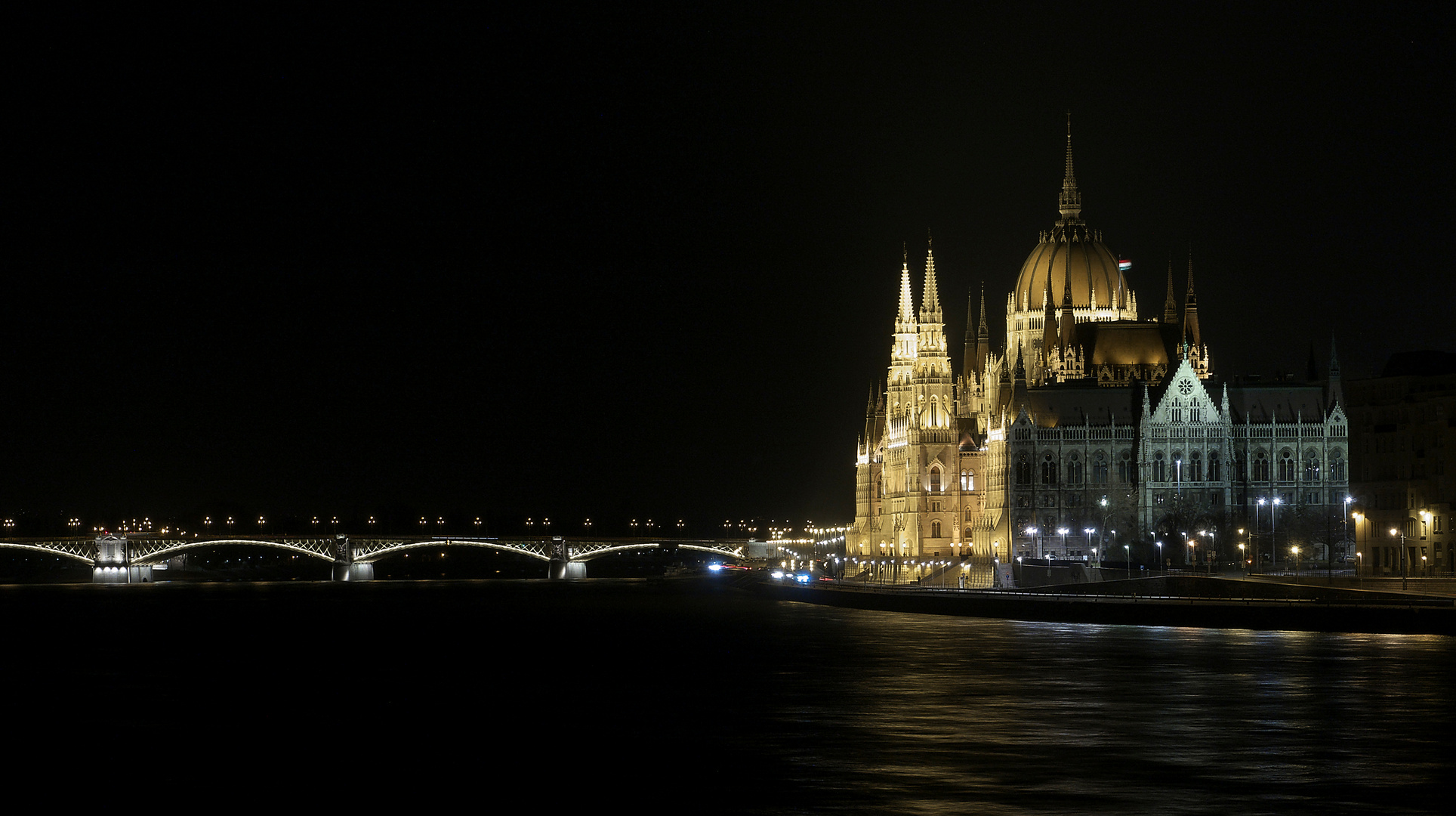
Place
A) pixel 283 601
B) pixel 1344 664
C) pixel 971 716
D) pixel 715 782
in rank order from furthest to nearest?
1. pixel 283 601
2. pixel 1344 664
3. pixel 971 716
4. pixel 715 782

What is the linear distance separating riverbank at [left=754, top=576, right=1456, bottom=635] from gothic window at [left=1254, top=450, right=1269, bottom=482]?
Answer: 98.3 feet

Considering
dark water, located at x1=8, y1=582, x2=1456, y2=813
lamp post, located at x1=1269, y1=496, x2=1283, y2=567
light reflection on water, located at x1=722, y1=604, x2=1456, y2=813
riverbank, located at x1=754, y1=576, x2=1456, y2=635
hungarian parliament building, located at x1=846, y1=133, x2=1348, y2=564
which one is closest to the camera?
light reflection on water, located at x1=722, y1=604, x2=1456, y2=813

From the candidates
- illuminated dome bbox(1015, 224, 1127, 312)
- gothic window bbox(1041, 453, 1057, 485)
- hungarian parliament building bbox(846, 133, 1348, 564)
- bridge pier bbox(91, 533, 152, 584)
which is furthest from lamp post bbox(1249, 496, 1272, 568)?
bridge pier bbox(91, 533, 152, 584)

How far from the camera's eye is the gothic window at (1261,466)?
13862 centimetres

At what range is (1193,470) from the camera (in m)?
138

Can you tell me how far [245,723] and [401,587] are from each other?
454 ft

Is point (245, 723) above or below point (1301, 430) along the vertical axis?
below

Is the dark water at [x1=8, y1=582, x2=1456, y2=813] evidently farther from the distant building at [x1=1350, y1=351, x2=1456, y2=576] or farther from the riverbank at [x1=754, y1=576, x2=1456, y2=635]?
the distant building at [x1=1350, y1=351, x2=1456, y2=576]

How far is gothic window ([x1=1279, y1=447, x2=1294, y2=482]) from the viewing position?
138 metres

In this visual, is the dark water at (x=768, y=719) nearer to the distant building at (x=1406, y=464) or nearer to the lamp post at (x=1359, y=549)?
the lamp post at (x=1359, y=549)

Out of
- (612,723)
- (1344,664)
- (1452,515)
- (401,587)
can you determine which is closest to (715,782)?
(612,723)

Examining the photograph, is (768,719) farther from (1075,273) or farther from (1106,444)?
(1075,273)

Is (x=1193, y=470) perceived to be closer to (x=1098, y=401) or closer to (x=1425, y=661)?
(x=1098, y=401)

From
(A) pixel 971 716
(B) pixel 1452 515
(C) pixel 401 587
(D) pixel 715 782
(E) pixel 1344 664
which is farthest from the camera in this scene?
(C) pixel 401 587
